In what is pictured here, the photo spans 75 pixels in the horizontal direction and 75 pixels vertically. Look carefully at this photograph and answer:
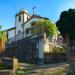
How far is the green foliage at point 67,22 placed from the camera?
30.1m

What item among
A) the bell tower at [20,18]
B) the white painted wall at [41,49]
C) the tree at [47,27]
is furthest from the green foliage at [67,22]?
the bell tower at [20,18]

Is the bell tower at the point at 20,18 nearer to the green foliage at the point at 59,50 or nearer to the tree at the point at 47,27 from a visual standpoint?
the tree at the point at 47,27

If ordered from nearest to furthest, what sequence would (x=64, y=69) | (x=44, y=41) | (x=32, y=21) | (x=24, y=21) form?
1. (x=64, y=69)
2. (x=44, y=41)
3. (x=32, y=21)
4. (x=24, y=21)

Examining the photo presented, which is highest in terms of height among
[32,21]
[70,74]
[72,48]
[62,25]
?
[32,21]

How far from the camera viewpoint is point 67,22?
30.8 m

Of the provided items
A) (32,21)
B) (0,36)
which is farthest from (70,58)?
(32,21)

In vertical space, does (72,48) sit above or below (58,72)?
above

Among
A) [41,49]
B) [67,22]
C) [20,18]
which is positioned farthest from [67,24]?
[20,18]

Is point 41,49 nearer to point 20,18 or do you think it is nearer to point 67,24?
point 67,24

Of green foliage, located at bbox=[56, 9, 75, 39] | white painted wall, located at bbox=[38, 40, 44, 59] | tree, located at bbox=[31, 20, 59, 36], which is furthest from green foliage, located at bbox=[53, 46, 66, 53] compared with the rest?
tree, located at bbox=[31, 20, 59, 36]

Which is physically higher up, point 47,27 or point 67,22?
point 47,27

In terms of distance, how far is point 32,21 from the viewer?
60.5 metres

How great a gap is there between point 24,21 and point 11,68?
4506 centimetres

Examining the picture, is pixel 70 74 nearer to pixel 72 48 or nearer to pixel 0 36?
pixel 72 48
